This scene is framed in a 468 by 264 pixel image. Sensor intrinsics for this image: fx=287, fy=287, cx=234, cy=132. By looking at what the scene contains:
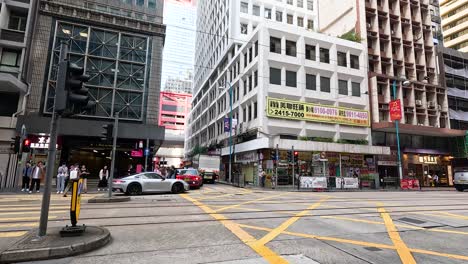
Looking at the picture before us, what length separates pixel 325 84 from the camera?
34688 mm

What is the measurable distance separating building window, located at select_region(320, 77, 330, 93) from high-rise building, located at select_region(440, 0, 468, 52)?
43470mm

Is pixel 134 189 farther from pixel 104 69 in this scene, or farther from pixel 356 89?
pixel 356 89

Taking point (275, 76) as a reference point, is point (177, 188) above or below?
below

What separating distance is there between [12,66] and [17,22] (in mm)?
4291

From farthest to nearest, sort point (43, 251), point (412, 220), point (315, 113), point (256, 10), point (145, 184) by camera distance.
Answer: point (256, 10) < point (315, 113) < point (145, 184) < point (412, 220) < point (43, 251)

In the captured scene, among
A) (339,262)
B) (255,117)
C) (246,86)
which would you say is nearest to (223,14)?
(246,86)

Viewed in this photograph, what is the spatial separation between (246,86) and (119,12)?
54.5ft

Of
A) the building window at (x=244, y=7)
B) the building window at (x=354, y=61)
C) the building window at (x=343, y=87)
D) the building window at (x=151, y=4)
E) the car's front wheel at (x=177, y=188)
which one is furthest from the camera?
the building window at (x=244, y=7)

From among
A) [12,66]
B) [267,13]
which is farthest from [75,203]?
[267,13]

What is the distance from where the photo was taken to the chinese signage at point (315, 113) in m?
30.5

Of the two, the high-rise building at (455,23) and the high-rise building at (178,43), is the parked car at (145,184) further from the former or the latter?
the high-rise building at (178,43)

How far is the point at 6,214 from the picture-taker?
9109 mm

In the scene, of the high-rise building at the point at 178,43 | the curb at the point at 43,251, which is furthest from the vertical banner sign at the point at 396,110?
the high-rise building at the point at 178,43

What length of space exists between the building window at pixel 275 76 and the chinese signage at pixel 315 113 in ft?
8.28
